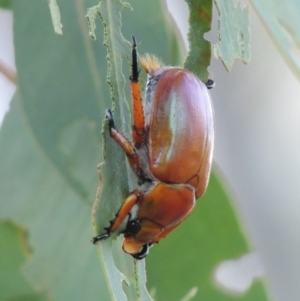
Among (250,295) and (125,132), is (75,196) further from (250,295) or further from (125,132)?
(250,295)

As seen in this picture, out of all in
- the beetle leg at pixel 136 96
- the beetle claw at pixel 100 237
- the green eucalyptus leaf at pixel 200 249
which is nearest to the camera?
the beetle claw at pixel 100 237

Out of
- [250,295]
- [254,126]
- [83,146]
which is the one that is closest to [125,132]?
[83,146]

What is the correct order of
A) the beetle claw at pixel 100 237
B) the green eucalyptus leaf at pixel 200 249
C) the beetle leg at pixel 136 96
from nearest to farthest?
1. the beetle claw at pixel 100 237
2. the beetle leg at pixel 136 96
3. the green eucalyptus leaf at pixel 200 249

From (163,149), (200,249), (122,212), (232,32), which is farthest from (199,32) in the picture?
(200,249)

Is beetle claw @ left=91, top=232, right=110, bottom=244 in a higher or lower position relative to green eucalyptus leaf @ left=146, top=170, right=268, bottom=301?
higher

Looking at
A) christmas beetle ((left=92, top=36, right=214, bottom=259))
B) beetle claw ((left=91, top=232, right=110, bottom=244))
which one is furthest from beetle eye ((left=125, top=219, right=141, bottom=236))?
beetle claw ((left=91, top=232, right=110, bottom=244))

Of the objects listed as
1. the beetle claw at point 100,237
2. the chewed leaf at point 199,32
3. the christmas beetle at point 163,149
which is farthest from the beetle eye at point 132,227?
the chewed leaf at point 199,32

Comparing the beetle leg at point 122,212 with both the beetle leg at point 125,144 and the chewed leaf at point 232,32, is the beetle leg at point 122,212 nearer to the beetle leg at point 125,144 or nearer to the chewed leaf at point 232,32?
the beetle leg at point 125,144

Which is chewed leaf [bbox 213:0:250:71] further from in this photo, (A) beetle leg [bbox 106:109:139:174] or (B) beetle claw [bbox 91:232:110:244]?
(B) beetle claw [bbox 91:232:110:244]
